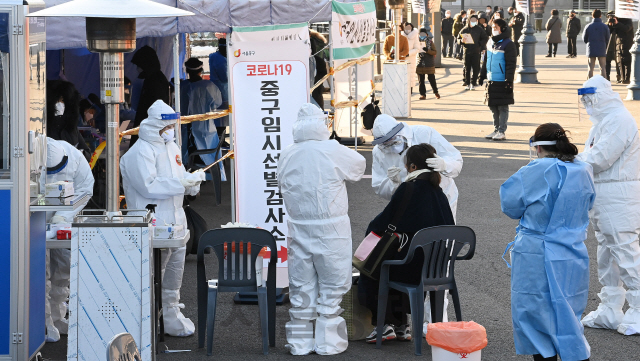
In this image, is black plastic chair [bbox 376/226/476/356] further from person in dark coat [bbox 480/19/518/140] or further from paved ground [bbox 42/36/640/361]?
person in dark coat [bbox 480/19/518/140]

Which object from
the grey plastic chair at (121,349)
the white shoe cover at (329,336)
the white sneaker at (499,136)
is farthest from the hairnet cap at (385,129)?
the white sneaker at (499,136)

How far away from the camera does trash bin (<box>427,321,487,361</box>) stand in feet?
15.9

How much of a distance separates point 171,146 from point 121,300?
5.29ft

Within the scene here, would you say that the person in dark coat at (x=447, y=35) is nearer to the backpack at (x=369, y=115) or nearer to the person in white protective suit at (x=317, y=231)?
the backpack at (x=369, y=115)

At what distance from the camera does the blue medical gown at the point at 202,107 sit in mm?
10953

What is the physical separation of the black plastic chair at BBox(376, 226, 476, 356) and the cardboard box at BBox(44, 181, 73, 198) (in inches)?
87.3

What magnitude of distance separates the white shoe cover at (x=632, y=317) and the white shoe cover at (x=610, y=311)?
72 millimetres

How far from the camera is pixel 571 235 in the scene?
4977 millimetres

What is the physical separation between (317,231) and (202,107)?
554cm

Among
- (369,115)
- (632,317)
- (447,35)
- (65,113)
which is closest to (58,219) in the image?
(65,113)

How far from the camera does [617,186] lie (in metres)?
6.31

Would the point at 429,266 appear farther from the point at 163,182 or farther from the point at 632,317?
the point at 163,182

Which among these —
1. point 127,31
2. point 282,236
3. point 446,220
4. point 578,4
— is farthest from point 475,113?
point 578,4

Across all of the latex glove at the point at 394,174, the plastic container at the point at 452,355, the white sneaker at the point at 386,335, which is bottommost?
the white sneaker at the point at 386,335
